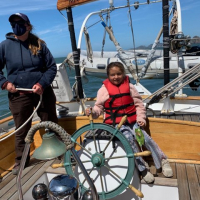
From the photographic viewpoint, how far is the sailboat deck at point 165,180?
1.83 meters

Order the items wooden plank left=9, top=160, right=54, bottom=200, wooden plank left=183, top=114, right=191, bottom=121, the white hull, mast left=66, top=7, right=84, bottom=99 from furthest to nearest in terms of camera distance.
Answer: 1. the white hull
2. mast left=66, top=7, right=84, bottom=99
3. wooden plank left=183, top=114, right=191, bottom=121
4. wooden plank left=9, top=160, right=54, bottom=200

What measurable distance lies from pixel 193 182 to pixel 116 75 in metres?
1.16

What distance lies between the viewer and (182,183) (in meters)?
1.91

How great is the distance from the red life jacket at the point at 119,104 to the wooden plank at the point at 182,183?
0.64 meters

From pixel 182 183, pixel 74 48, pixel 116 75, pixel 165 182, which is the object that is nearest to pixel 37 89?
pixel 116 75

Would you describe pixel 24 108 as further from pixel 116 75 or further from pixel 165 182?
pixel 165 182

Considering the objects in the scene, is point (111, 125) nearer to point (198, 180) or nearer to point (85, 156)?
point (85, 156)

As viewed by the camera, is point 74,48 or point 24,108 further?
point 74,48

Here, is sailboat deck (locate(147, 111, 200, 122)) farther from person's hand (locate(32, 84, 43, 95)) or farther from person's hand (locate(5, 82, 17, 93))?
person's hand (locate(5, 82, 17, 93))

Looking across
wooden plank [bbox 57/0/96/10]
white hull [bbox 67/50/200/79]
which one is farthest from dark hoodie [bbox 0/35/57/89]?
white hull [bbox 67/50/200/79]

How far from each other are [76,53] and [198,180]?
2462 millimetres

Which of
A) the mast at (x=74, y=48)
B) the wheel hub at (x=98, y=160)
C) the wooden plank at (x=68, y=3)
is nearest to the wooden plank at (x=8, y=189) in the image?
the wheel hub at (x=98, y=160)

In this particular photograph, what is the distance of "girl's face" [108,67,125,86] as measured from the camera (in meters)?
1.99

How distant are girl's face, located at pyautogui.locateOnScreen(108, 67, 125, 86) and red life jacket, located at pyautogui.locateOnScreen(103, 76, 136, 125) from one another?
1.5 inches
